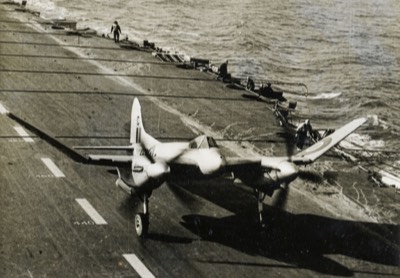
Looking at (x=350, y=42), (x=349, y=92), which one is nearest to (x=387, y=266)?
(x=349, y=92)

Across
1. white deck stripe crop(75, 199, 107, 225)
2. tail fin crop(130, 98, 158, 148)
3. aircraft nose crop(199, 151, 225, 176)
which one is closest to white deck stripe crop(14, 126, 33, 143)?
white deck stripe crop(75, 199, 107, 225)

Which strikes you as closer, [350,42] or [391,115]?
[391,115]

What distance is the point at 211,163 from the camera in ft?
79.4

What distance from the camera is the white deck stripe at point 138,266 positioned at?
2338 cm

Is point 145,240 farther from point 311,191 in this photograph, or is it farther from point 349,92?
point 349,92

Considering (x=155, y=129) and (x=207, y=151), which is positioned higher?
(x=207, y=151)

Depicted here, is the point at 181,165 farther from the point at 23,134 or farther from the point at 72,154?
the point at 23,134

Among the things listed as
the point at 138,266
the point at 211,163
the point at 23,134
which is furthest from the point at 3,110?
the point at 211,163

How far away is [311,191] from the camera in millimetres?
33812

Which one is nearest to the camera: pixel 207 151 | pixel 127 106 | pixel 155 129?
pixel 207 151

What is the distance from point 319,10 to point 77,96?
88.9 m

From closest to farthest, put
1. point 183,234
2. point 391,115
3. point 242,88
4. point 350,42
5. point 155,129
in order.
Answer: point 183,234 → point 155,129 → point 242,88 → point 391,115 → point 350,42

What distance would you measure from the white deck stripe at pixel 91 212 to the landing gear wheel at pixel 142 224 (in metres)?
2.09

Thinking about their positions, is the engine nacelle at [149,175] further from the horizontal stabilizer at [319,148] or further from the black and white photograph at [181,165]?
the horizontal stabilizer at [319,148]
